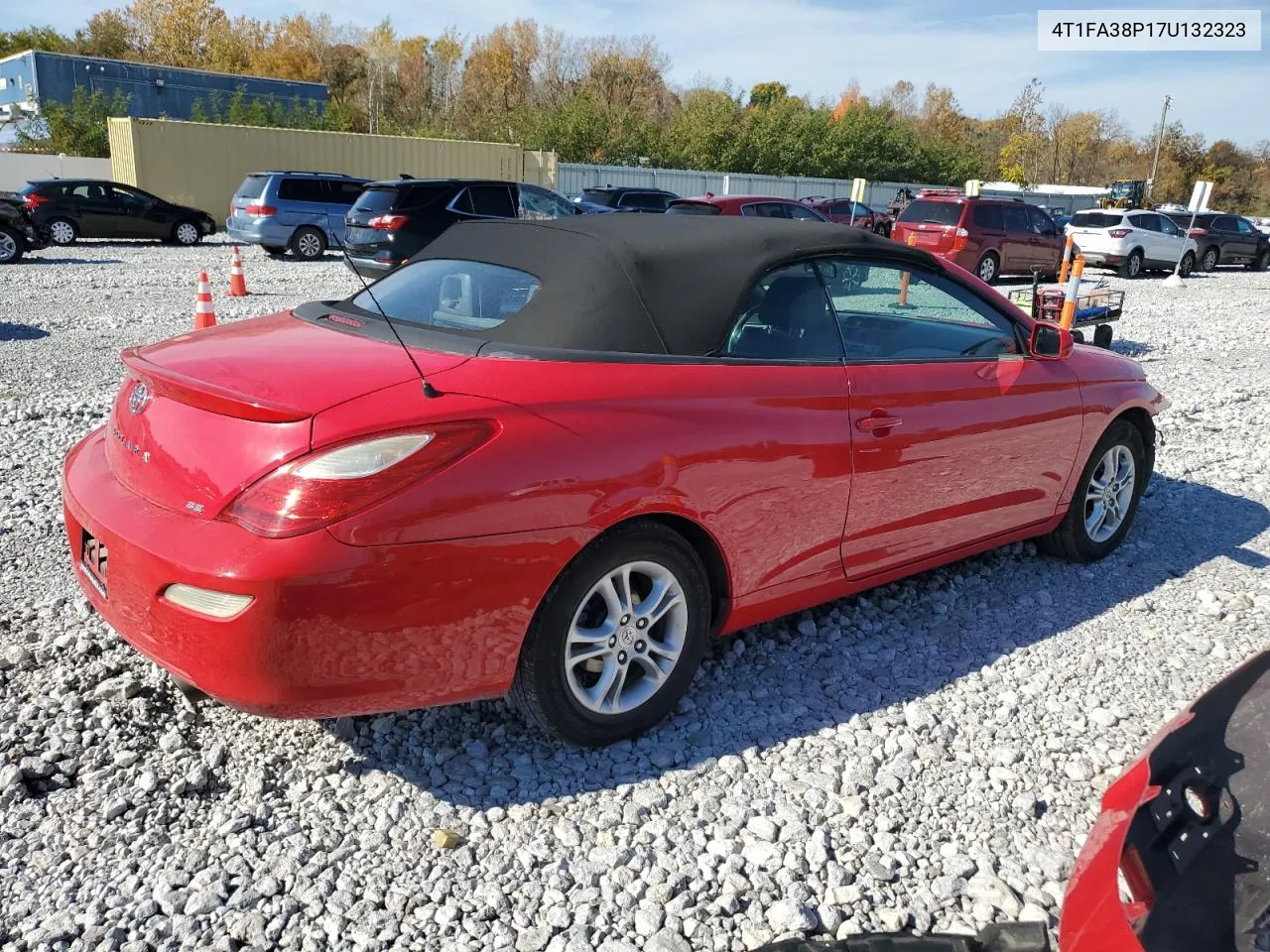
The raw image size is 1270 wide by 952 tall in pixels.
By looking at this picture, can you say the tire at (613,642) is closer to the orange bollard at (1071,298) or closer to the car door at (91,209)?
the orange bollard at (1071,298)

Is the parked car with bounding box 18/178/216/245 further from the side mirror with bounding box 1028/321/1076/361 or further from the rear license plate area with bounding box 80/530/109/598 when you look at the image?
the side mirror with bounding box 1028/321/1076/361

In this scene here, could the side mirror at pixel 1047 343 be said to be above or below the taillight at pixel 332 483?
above

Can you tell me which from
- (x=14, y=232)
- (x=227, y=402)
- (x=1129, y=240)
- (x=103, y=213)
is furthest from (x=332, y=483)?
(x=1129, y=240)

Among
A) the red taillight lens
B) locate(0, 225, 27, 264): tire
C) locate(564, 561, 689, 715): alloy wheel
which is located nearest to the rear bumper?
locate(564, 561, 689, 715): alloy wheel

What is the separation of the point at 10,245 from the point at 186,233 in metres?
5.63

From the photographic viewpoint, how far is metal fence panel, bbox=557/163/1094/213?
1513 inches

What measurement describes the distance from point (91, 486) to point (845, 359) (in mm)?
2475

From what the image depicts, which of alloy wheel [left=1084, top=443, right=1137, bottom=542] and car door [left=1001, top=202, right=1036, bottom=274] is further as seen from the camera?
car door [left=1001, top=202, right=1036, bottom=274]

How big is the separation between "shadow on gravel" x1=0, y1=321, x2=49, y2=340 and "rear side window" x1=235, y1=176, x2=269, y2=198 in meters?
10.1

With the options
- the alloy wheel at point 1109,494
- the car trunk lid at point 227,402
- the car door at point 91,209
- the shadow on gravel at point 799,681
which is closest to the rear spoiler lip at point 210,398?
the car trunk lid at point 227,402

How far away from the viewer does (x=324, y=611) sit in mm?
2447

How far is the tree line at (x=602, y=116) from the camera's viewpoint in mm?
47031

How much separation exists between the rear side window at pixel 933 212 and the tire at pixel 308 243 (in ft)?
38.0

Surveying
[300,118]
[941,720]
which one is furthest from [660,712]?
[300,118]
